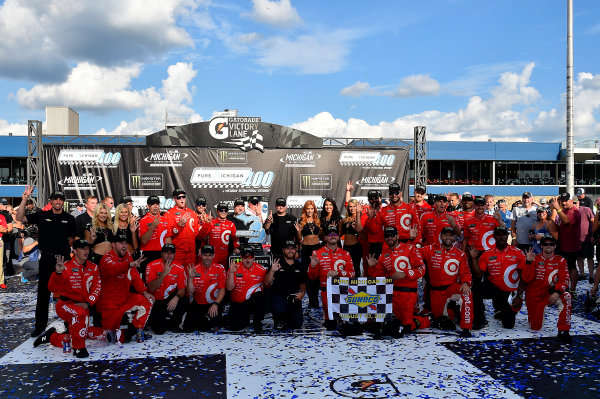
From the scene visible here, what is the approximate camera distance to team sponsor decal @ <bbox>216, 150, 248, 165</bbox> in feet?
46.5

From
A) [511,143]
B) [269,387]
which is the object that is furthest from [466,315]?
[511,143]

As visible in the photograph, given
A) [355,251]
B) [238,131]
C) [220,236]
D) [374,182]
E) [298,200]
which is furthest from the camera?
[374,182]

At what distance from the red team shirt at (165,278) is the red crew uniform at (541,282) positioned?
430 cm

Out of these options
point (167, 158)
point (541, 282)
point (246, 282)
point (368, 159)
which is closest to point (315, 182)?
point (368, 159)

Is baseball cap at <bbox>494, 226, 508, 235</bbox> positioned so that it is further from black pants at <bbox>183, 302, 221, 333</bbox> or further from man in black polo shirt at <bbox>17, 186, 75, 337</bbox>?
man in black polo shirt at <bbox>17, 186, 75, 337</bbox>

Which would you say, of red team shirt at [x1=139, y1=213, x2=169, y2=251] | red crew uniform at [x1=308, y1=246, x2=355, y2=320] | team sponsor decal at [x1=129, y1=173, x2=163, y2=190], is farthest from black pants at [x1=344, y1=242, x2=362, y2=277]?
team sponsor decal at [x1=129, y1=173, x2=163, y2=190]

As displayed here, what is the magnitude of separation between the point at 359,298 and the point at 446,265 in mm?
1165

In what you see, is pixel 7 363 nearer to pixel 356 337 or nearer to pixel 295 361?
pixel 295 361

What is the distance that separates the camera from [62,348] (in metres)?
4.96

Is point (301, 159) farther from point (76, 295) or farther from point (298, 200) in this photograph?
point (76, 295)

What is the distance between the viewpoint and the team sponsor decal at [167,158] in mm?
13977

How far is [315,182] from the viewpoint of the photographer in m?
14.5

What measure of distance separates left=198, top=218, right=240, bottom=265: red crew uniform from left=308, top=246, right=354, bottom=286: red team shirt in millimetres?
1583

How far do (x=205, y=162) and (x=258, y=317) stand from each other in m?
9.22
